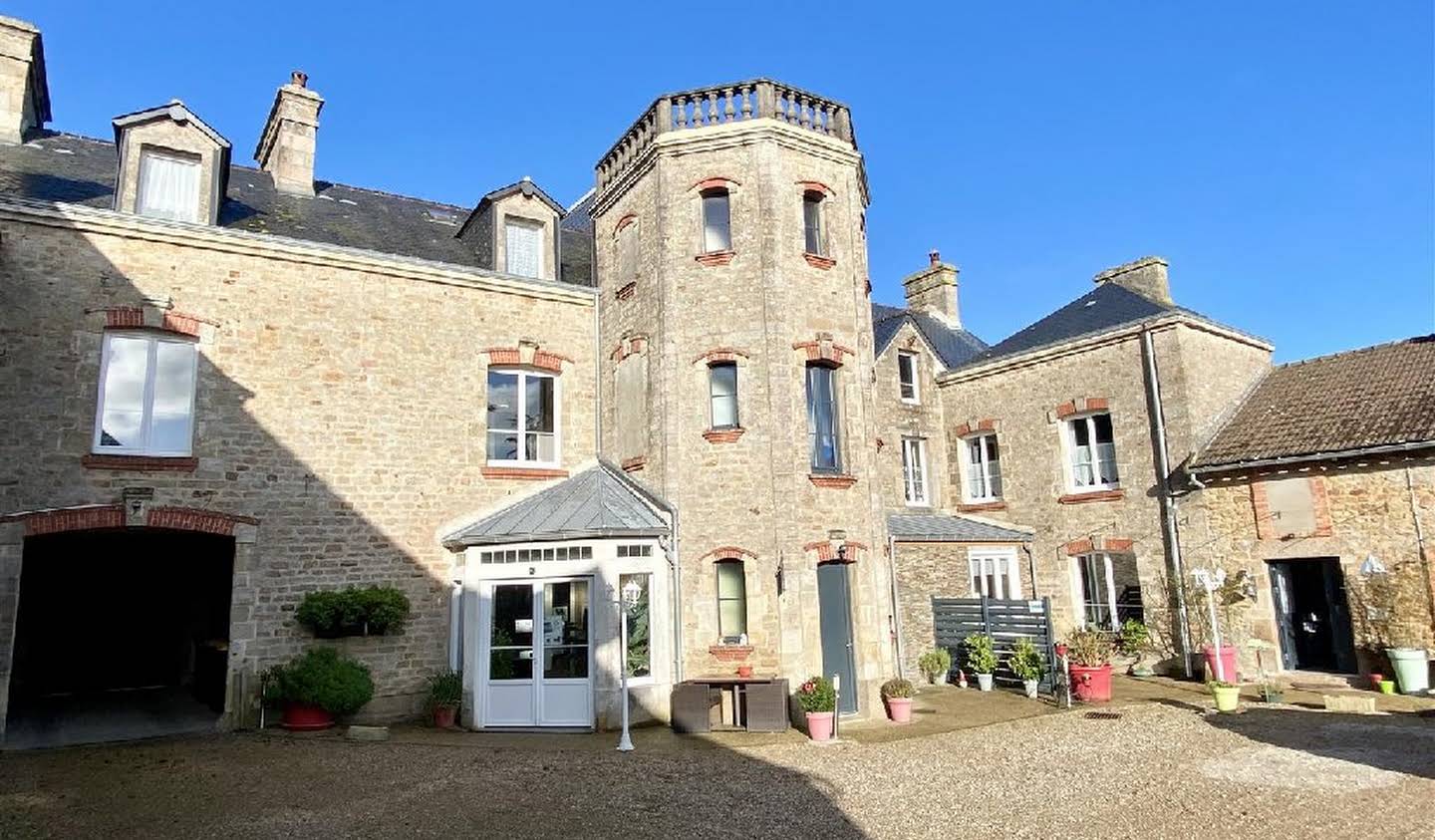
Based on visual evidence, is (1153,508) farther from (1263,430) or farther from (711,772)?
(711,772)

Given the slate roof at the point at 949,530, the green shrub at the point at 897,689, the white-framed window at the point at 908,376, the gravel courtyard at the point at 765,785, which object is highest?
the white-framed window at the point at 908,376

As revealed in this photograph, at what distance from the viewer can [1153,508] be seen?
52.9 ft

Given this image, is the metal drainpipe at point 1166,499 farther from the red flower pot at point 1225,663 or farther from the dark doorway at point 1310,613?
the dark doorway at point 1310,613

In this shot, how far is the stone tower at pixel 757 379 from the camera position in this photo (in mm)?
11906

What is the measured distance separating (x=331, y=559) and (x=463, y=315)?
4298 millimetres

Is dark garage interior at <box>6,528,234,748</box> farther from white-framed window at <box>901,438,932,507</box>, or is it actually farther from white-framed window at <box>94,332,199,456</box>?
white-framed window at <box>901,438,932,507</box>

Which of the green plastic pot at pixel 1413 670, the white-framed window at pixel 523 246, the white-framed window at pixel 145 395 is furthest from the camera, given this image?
the white-framed window at pixel 523 246

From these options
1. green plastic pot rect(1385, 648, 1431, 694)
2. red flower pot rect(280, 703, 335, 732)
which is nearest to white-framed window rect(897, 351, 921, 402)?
green plastic pot rect(1385, 648, 1431, 694)

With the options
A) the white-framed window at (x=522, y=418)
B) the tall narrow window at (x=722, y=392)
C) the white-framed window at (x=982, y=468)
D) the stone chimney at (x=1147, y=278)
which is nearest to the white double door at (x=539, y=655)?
the white-framed window at (x=522, y=418)

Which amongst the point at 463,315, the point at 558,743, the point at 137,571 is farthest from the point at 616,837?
the point at 137,571

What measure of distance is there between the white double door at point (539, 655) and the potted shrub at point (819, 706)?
9.84 feet

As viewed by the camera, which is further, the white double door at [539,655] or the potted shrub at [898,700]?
the potted shrub at [898,700]

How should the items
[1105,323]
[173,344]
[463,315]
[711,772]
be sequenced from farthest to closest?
1. [1105,323]
2. [463,315]
3. [173,344]
4. [711,772]

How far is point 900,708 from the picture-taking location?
11.9 meters
